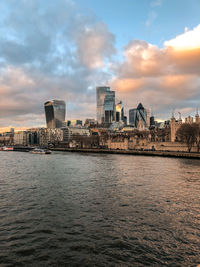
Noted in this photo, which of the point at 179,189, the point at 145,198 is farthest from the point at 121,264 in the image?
the point at 179,189

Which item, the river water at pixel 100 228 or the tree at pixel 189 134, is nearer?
the river water at pixel 100 228

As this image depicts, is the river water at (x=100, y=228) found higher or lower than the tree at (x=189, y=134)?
lower

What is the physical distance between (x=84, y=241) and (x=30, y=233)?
3.50m

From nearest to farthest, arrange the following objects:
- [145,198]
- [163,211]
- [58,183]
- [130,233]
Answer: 1. [130,233]
2. [163,211]
3. [145,198]
4. [58,183]

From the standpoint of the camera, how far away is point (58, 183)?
29.5 meters

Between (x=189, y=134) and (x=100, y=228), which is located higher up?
(x=189, y=134)

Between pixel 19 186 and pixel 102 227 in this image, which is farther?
pixel 19 186

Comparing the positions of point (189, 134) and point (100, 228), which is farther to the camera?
point (189, 134)

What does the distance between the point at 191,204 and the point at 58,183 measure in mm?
17013

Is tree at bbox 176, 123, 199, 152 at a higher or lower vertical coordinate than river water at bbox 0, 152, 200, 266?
higher

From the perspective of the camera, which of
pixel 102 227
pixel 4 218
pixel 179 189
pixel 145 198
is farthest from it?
pixel 179 189

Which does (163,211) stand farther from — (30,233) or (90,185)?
(90,185)

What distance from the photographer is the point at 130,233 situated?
13.2 m

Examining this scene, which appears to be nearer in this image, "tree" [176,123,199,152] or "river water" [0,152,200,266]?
"river water" [0,152,200,266]
